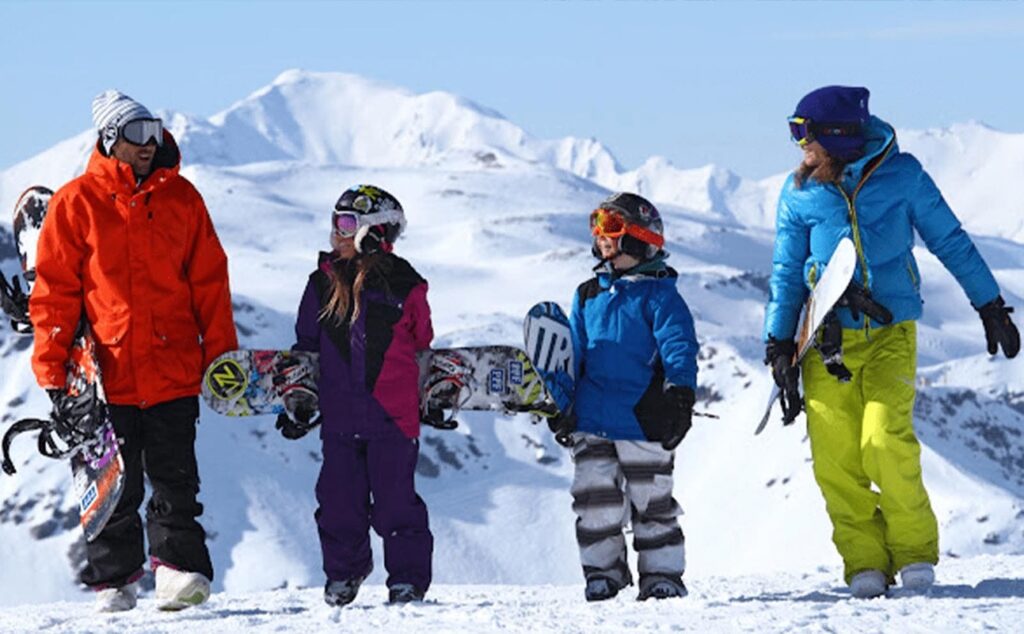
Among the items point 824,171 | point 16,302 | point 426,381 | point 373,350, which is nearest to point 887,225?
point 824,171

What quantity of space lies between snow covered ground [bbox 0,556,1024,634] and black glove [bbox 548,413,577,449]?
0.78 metres

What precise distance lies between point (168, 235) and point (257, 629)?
198 centimetres

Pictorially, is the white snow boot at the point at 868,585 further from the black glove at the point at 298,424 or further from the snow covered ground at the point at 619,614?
the black glove at the point at 298,424

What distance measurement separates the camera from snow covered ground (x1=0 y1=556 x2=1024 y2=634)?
6.47 m

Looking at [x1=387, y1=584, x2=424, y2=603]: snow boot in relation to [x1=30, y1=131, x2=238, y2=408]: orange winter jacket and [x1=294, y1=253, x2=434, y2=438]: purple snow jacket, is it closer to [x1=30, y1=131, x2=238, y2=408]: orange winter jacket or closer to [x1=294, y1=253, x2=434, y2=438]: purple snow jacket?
[x1=294, y1=253, x2=434, y2=438]: purple snow jacket

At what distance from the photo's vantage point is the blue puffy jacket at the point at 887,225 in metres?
7.73

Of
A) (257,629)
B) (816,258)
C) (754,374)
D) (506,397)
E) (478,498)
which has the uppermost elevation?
(816,258)

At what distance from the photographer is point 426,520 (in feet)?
25.8

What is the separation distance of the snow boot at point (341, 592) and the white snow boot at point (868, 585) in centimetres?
230

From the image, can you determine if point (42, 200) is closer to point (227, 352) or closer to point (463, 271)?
point (227, 352)

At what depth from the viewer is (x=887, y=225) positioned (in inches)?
306

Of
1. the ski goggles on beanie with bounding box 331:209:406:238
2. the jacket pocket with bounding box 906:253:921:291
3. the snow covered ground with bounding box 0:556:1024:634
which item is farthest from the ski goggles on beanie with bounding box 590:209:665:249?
the snow covered ground with bounding box 0:556:1024:634

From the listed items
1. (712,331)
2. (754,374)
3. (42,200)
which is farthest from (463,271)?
(42,200)

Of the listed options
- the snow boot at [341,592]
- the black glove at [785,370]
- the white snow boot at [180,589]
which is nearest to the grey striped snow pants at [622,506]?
the black glove at [785,370]
